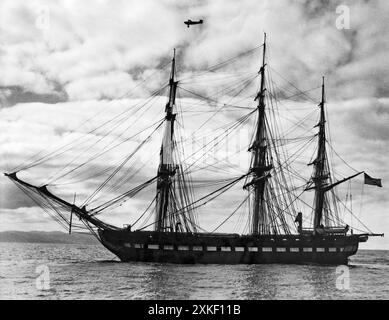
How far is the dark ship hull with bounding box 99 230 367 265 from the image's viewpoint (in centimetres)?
5169

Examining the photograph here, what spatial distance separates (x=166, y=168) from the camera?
54.6 meters

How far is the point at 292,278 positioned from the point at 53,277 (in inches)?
785

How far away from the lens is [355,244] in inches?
2393

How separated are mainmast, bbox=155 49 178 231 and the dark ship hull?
2364 millimetres

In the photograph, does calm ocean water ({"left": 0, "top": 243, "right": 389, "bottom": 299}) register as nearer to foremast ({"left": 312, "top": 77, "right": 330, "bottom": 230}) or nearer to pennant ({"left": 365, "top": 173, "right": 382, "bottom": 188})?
pennant ({"left": 365, "top": 173, "right": 382, "bottom": 188})

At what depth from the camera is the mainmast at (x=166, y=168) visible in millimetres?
53688

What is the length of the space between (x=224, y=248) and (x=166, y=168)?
11.6 m

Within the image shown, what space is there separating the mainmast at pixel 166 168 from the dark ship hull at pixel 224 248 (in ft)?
7.76

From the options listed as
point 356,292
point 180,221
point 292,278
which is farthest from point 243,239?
point 356,292

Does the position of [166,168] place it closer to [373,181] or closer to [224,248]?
[224,248]

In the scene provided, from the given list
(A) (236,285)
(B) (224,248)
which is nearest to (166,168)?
(B) (224,248)

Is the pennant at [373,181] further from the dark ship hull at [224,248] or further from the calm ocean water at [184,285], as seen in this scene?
the calm ocean water at [184,285]

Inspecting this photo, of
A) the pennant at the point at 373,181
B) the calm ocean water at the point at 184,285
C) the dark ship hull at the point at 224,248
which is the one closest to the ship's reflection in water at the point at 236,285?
the calm ocean water at the point at 184,285

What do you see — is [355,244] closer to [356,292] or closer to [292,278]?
[292,278]
